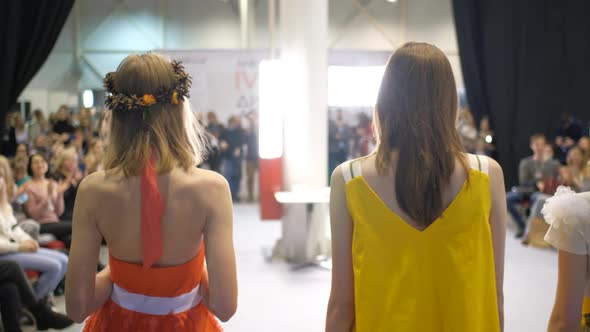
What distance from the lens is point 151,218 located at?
1.43 meters

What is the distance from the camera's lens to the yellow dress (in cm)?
131

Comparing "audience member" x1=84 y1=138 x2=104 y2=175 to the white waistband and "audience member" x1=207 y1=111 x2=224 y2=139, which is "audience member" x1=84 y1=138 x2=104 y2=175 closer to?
"audience member" x1=207 y1=111 x2=224 y2=139

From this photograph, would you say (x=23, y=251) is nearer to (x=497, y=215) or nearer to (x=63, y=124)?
(x=497, y=215)

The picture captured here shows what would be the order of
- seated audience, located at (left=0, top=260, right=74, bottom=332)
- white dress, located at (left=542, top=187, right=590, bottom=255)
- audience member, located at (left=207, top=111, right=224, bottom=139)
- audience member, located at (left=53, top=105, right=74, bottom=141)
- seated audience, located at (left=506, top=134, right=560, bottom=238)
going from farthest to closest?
audience member, located at (left=207, top=111, right=224, bottom=139) → audience member, located at (left=53, top=105, right=74, bottom=141) → seated audience, located at (left=506, top=134, right=560, bottom=238) → seated audience, located at (left=0, top=260, right=74, bottom=332) → white dress, located at (left=542, top=187, right=590, bottom=255)

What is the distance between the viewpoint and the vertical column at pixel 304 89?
6.03 m

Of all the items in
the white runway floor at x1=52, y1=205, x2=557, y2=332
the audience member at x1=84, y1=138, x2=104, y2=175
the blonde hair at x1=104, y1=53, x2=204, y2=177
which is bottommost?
the white runway floor at x1=52, y1=205, x2=557, y2=332

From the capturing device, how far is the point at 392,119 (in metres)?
1.33

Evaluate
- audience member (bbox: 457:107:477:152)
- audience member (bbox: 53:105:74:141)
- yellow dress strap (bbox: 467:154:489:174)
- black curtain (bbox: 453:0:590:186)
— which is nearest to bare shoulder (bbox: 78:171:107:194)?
yellow dress strap (bbox: 467:154:489:174)

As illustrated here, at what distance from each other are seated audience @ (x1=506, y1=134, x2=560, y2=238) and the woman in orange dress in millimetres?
6430

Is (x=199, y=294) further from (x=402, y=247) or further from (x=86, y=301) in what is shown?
(x=402, y=247)

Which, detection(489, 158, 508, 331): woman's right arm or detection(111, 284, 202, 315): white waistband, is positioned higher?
detection(489, 158, 508, 331): woman's right arm

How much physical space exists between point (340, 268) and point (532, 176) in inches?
265

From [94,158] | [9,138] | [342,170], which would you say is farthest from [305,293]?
[9,138]

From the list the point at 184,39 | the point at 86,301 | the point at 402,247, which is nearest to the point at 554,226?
the point at 402,247
